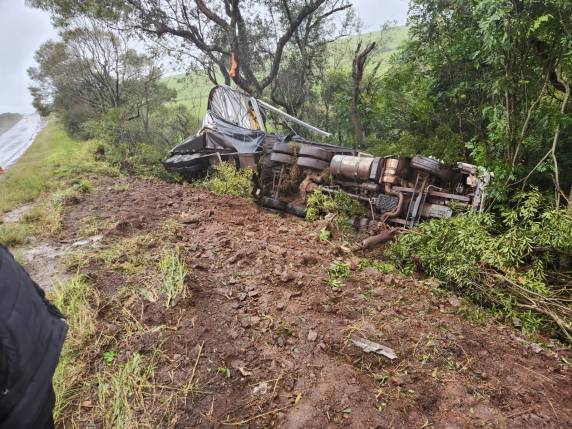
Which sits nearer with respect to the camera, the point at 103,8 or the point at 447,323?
the point at 447,323

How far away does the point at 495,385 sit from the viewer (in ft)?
8.22

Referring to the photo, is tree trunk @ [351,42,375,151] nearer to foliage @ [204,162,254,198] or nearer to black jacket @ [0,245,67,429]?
foliage @ [204,162,254,198]

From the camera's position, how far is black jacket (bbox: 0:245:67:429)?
3.85ft

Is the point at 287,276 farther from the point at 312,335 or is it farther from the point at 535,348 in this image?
the point at 535,348

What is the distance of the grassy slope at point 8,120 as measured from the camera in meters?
27.7

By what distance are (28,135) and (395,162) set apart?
27.4 m

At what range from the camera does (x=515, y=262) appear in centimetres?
405

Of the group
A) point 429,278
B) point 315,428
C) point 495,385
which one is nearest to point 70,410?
point 315,428

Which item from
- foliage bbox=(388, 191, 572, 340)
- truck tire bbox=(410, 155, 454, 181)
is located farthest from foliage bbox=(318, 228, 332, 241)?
truck tire bbox=(410, 155, 454, 181)

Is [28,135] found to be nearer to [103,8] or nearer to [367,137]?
[103,8]

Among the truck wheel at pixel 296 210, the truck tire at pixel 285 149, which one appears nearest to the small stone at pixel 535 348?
the truck wheel at pixel 296 210

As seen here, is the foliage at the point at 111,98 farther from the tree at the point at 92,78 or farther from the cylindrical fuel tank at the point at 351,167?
the cylindrical fuel tank at the point at 351,167

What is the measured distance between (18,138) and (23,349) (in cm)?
2832

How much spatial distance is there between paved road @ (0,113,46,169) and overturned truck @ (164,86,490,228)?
10.7m
